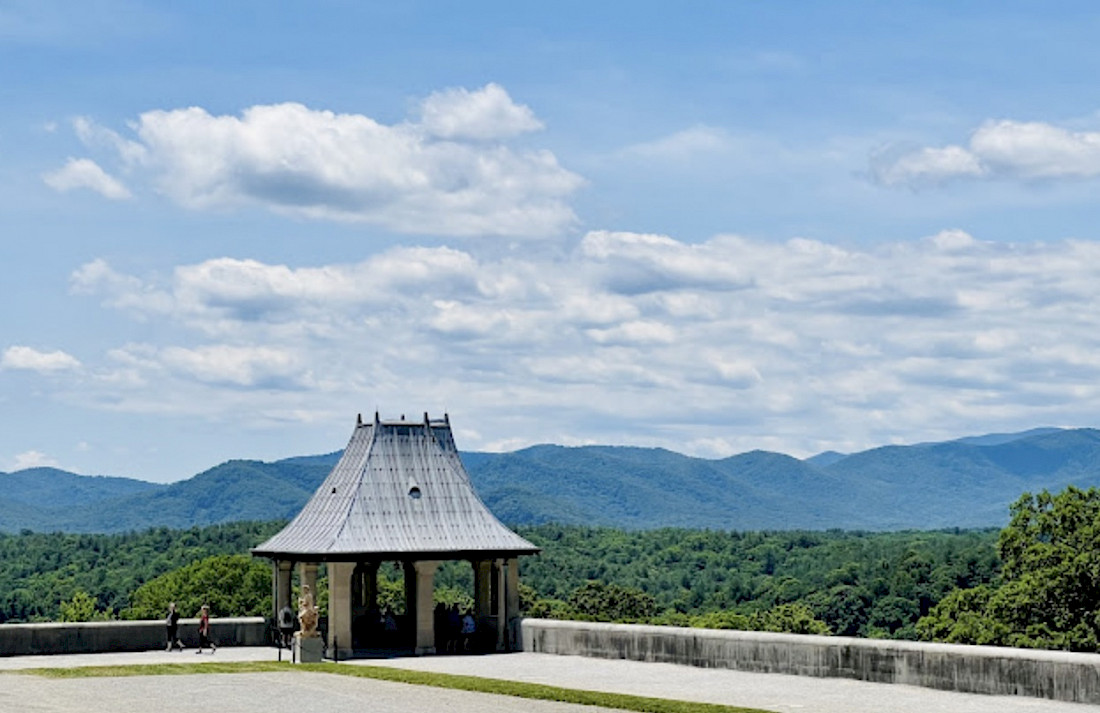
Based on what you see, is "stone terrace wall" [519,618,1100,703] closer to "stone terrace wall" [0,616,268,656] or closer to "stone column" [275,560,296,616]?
"stone column" [275,560,296,616]

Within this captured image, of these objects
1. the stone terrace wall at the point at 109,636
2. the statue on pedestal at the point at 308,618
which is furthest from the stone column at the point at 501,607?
the stone terrace wall at the point at 109,636

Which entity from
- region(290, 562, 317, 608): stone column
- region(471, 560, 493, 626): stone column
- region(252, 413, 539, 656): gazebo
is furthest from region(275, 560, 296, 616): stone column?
region(471, 560, 493, 626): stone column

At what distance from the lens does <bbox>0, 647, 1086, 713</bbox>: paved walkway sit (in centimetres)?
2541

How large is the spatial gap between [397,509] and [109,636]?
711cm

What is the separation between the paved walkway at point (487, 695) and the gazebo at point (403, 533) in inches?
159

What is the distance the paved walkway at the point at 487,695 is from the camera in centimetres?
2541

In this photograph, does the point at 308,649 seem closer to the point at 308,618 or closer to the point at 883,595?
the point at 308,618

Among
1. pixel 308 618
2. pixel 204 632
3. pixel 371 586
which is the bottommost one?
pixel 204 632

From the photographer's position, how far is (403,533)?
3897 centimetres

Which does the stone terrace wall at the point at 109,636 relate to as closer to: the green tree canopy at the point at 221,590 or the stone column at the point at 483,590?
the stone column at the point at 483,590

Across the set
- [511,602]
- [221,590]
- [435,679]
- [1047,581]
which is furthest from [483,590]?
[221,590]

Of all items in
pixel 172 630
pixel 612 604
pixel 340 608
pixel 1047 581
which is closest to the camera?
pixel 340 608

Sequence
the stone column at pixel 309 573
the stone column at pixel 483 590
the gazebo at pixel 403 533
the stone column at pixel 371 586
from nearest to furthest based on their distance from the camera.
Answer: the gazebo at pixel 403 533
the stone column at pixel 309 573
the stone column at pixel 483 590
the stone column at pixel 371 586

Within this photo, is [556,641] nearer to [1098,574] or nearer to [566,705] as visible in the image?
[566,705]
